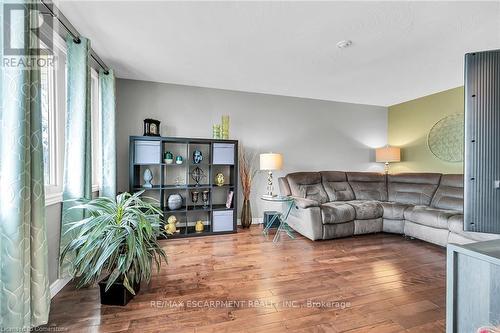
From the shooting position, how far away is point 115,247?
1.55m

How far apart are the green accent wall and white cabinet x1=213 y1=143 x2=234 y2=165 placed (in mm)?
3470

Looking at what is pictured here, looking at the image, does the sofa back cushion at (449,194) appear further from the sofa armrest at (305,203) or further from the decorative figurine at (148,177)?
the decorative figurine at (148,177)

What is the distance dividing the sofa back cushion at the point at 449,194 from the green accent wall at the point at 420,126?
36cm

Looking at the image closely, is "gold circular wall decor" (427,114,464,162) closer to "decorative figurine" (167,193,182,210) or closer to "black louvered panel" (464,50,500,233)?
"black louvered panel" (464,50,500,233)

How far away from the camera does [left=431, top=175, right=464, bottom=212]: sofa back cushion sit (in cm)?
312

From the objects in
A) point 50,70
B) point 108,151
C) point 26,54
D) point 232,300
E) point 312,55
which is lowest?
point 232,300

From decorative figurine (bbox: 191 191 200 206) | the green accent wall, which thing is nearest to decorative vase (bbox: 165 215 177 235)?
decorative figurine (bbox: 191 191 200 206)

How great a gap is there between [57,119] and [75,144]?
0.98 ft

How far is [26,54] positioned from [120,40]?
126 centimetres

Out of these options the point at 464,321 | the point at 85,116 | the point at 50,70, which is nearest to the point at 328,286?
the point at 464,321

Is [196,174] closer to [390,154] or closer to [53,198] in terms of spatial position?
[53,198]

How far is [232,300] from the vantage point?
5.73 feet

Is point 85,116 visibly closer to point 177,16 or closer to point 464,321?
point 177,16

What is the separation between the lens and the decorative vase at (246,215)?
368cm
